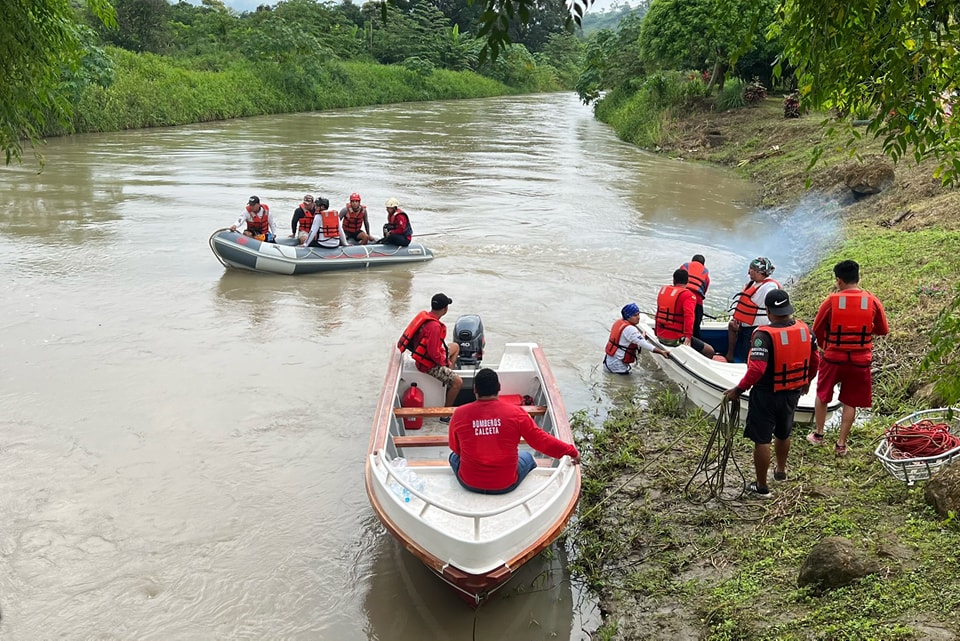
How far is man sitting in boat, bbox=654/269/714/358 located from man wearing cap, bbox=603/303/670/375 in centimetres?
27

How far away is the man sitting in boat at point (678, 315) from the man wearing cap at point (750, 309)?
35cm

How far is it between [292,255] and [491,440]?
892 centimetres

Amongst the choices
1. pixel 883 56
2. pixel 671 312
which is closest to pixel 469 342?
pixel 671 312

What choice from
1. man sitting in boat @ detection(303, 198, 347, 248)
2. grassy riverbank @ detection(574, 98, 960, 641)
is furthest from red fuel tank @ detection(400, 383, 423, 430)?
man sitting in boat @ detection(303, 198, 347, 248)

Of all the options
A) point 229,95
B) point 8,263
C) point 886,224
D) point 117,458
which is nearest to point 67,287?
point 8,263

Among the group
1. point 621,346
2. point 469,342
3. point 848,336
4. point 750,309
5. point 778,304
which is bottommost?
point 621,346

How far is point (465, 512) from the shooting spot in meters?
4.90

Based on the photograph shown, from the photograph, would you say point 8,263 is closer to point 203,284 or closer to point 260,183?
point 203,284

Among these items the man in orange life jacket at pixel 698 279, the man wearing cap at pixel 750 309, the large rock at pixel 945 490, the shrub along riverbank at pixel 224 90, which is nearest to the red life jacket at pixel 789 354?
the large rock at pixel 945 490

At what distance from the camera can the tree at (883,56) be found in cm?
335

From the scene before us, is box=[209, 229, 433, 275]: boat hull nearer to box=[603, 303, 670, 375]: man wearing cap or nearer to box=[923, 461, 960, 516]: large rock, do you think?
box=[603, 303, 670, 375]: man wearing cap

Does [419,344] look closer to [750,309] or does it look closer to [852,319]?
[750,309]

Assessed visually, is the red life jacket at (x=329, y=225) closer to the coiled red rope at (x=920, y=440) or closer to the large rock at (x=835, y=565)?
the coiled red rope at (x=920, y=440)

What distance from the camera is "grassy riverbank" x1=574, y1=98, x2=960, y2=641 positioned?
416cm
